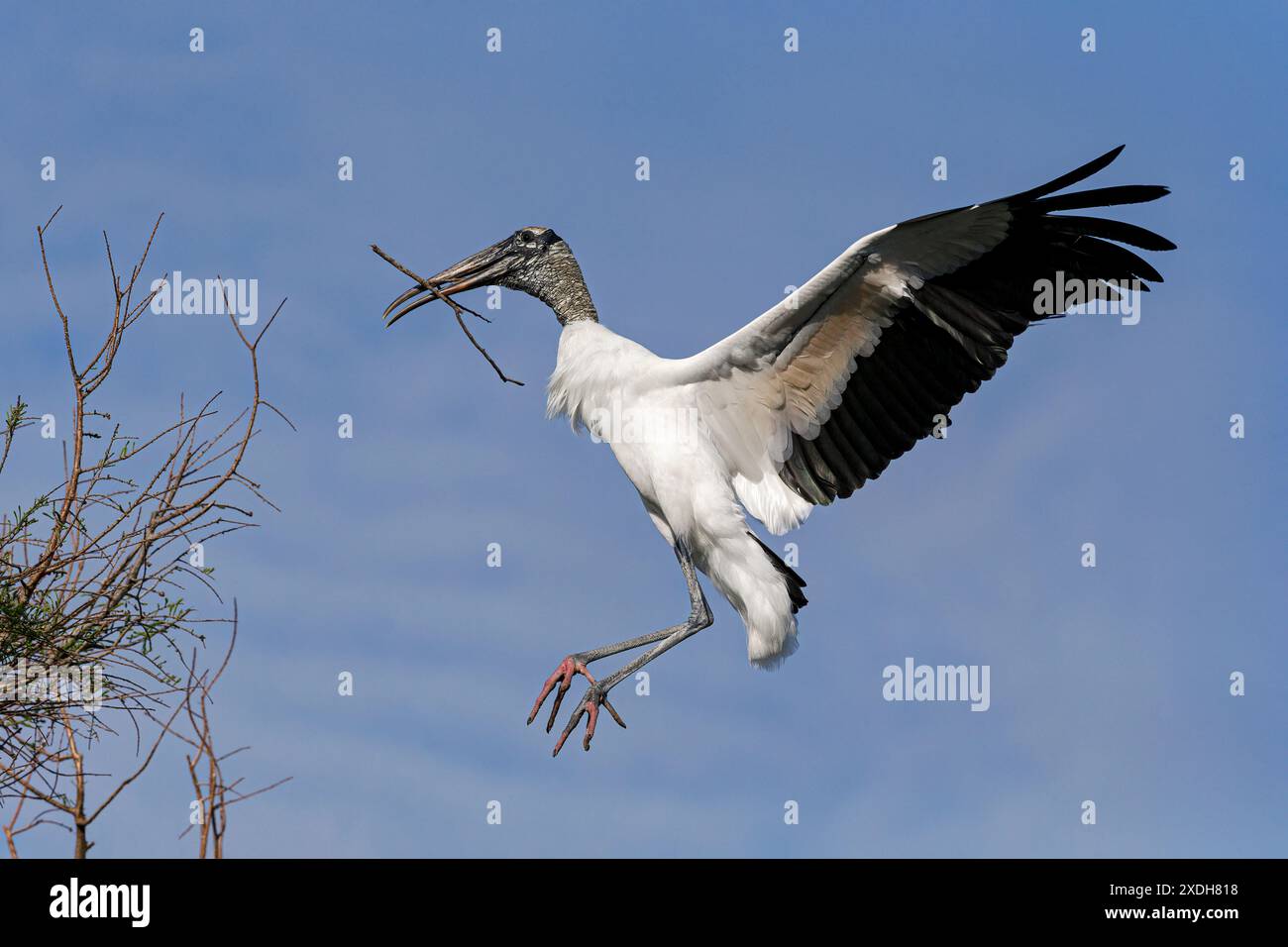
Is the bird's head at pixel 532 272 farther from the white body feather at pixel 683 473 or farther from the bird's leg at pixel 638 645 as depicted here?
the bird's leg at pixel 638 645

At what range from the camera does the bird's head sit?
772 centimetres

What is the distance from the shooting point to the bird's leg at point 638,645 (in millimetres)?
6418

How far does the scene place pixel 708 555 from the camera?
6.95 m

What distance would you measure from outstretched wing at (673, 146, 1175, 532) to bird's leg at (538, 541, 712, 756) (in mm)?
533

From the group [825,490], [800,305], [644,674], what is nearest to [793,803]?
[644,674]

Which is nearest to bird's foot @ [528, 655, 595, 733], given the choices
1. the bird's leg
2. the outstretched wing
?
the bird's leg

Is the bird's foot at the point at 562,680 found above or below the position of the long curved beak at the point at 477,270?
below

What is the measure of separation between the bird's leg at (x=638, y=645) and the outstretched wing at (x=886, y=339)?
533 millimetres

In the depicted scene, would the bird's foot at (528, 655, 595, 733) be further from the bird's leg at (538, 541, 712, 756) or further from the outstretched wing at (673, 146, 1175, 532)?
the outstretched wing at (673, 146, 1175, 532)

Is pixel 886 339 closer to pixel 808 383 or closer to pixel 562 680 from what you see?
Answer: pixel 808 383

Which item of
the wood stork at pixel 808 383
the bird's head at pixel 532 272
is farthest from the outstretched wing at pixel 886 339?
the bird's head at pixel 532 272

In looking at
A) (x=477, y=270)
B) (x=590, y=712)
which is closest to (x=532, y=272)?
(x=477, y=270)

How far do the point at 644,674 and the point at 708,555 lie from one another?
2.33 ft
